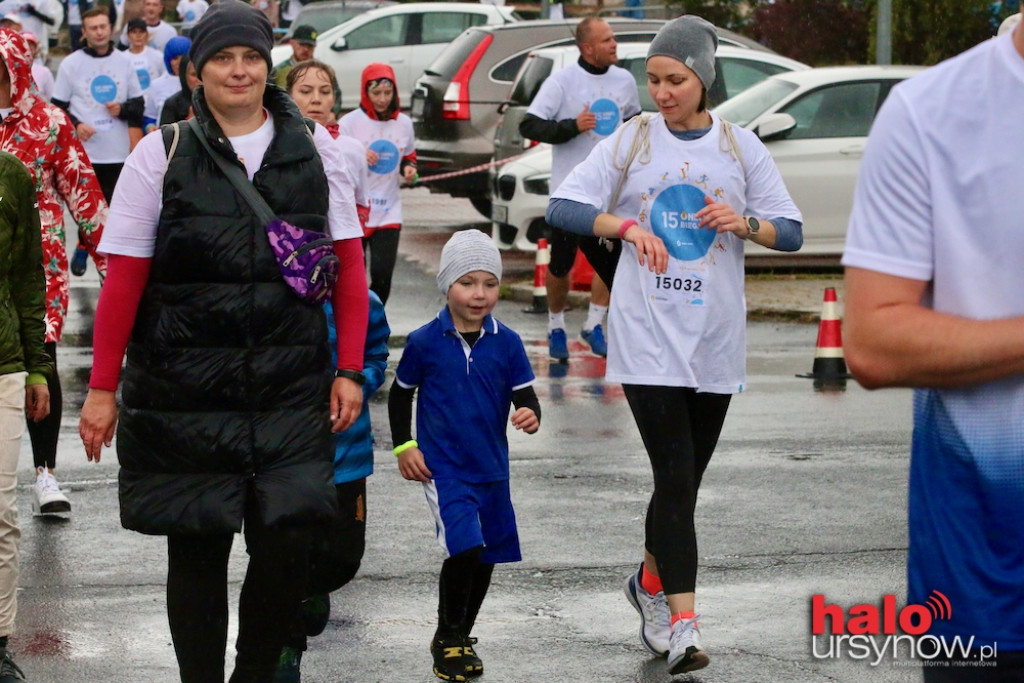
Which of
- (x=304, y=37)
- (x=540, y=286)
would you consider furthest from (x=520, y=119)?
(x=304, y=37)

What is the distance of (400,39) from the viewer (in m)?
25.3

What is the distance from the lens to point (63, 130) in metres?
6.49

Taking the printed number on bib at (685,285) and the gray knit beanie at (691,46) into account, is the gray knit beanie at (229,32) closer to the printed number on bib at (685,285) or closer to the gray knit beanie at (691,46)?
the gray knit beanie at (691,46)

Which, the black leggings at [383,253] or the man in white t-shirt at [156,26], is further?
the man in white t-shirt at [156,26]

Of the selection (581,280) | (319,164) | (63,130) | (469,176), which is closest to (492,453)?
(319,164)

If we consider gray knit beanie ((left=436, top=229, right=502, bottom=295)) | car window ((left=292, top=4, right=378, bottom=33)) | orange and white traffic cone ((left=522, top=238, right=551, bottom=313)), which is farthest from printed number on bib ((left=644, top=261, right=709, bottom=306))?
car window ((left=292, top=4, right=378, bottom=33))

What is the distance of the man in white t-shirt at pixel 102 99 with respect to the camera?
47.8ft

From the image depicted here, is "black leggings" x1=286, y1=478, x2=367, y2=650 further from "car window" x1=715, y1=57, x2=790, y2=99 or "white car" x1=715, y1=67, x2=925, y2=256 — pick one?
"car window" x1=715, y1=57, x2=790, y2=99

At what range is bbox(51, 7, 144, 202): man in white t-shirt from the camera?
1458cm

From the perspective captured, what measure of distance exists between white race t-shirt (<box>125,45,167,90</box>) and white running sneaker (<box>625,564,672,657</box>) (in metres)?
11.3

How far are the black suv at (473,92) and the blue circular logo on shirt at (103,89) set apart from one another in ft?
14.0

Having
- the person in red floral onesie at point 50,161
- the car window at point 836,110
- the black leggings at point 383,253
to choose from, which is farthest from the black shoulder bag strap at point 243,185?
the car window at point 836,110

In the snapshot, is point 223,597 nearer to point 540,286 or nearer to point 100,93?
point 540,286

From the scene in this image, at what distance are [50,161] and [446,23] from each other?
63.4ft
